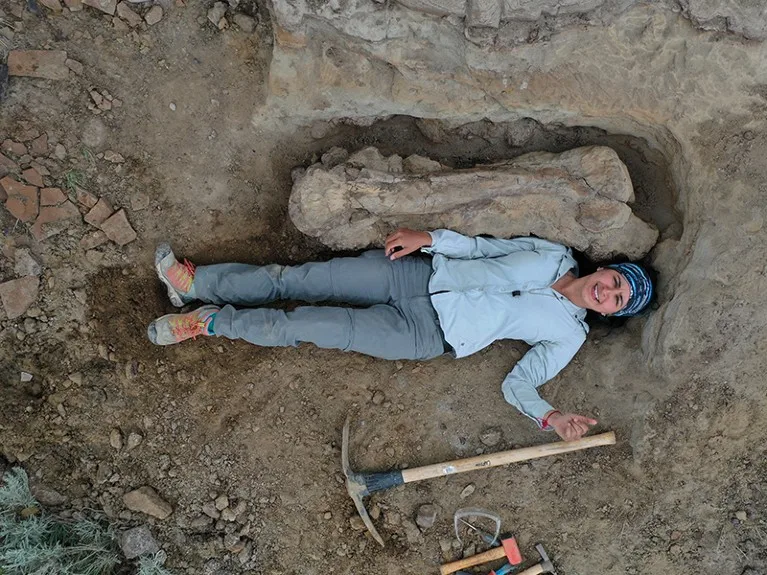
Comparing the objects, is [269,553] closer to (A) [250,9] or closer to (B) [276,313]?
(B) [276,313]

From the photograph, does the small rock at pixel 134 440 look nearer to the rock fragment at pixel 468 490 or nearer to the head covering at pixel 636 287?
the rock fragment at pixel 468 490

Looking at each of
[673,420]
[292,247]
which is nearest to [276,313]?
[292,247]

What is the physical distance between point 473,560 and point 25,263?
10.0 ft

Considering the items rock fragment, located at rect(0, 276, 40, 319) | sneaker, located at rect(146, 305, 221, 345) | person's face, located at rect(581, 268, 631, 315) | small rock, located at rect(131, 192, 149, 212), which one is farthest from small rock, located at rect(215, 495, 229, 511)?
person's face, located at rect(581, 268, 631, 315)

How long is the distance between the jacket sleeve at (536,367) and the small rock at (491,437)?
24 centimetres

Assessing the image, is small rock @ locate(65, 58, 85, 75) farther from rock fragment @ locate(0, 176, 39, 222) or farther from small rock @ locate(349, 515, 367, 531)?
small rock @ locate(349, 515, 367, 531)

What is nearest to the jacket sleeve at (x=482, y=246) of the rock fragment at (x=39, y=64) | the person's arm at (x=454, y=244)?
the person's arm at (x=454, y=244)

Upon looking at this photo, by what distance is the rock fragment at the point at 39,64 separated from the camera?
3219mm

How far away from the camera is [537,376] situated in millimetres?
3477

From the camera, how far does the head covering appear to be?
3.27 metres

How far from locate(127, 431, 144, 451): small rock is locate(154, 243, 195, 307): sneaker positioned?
804 millimetres

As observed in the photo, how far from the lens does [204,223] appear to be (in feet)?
11.7

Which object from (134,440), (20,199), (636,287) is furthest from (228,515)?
(636,287)

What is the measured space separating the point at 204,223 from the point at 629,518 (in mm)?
3017
